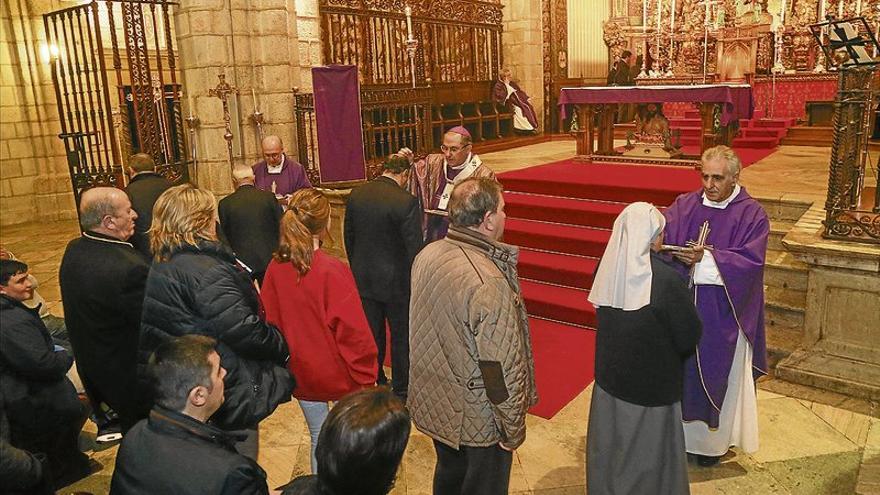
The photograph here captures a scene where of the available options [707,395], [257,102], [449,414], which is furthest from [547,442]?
[257,102]

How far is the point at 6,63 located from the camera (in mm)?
11156

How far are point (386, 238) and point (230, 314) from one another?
1.84m

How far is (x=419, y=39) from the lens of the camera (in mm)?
11297

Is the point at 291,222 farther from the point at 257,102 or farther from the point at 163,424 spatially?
the point at 257,102

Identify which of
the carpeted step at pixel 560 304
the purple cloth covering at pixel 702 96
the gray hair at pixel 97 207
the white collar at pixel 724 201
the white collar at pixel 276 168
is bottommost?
the carpeted step at pixel 560 304

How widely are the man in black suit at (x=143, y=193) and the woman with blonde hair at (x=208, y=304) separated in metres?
2.14

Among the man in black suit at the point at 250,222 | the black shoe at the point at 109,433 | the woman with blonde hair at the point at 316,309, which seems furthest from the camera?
the man in black suit at the point at 250,222

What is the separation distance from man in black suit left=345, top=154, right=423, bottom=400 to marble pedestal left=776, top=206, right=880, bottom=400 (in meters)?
2.61

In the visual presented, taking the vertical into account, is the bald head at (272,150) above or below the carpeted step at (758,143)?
above

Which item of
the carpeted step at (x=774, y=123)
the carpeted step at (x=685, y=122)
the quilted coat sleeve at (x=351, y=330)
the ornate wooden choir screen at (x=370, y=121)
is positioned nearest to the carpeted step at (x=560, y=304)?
the ornate wooden choir screen at (x=370, y=121)

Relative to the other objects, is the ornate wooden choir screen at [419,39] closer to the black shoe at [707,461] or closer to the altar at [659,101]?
the altar at [659,101]

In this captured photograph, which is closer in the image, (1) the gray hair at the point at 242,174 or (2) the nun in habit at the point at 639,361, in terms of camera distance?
(2) the nun in habit at the point at 639,361

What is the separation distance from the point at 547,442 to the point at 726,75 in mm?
9776

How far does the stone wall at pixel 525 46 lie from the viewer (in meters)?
13.5
